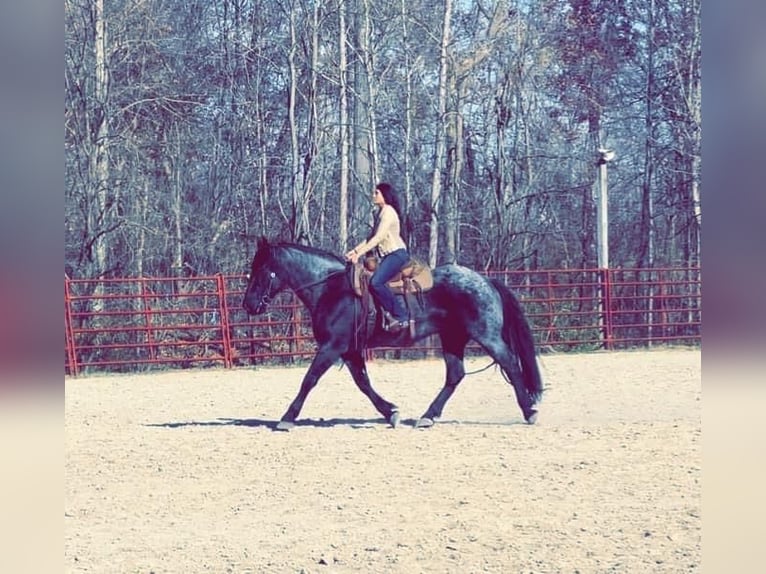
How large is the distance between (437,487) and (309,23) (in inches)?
116

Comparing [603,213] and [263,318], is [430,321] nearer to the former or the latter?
[263,318]

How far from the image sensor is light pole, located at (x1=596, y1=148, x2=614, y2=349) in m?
6.80

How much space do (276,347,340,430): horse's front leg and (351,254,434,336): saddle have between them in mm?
376

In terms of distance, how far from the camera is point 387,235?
6.63 meters

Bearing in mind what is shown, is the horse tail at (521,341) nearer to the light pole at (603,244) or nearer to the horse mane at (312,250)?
the light pole at (603,244)

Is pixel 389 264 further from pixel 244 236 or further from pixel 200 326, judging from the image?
pixel 200 326

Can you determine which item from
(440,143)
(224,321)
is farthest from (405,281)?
(224,321)

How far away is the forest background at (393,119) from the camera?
6738mm

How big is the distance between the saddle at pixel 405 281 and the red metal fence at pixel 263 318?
0.94 feet

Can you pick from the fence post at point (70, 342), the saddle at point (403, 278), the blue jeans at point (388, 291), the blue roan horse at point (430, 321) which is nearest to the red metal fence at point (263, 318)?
the fence post at point (70, 342)

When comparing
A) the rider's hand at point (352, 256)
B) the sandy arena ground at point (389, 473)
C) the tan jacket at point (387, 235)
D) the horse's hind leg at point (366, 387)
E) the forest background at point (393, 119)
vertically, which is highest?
the forest background at point (393, 119)

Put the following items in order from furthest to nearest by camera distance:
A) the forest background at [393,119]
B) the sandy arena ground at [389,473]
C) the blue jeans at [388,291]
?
the forest background at [393,119]
the blue jeans at [388,291]
the sandy arena ground at [389,473]
